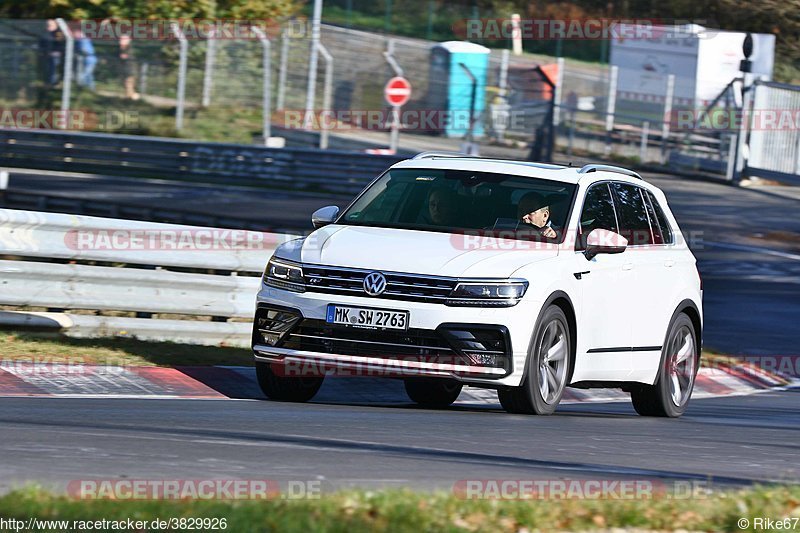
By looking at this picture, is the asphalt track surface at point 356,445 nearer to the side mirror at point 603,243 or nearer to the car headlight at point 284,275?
the car headlight at point 284,275

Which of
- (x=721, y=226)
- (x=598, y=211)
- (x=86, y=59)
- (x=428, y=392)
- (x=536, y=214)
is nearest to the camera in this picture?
(x=536, y=214)

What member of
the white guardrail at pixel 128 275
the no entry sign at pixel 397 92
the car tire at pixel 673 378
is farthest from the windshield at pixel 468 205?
the no entry sign at pixel 397 92

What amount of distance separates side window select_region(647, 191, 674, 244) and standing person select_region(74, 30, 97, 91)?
2457 centimetres

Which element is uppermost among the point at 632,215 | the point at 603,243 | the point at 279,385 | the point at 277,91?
the point at 277,91

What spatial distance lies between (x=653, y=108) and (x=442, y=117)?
6.05m

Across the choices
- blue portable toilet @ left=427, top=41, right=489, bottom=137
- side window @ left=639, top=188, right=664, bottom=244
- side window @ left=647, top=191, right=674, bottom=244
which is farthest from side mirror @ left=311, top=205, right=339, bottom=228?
blue portable toilet @ left=427, top=41, right=489, bottom=137

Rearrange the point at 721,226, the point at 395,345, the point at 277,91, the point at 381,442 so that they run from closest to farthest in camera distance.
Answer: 1. the point at 381,442
2. the point at 395,345
3. the point at 721,226
4. the point at 277,91

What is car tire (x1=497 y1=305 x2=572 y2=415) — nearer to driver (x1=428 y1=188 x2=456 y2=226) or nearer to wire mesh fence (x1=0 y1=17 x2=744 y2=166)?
driver (x1=428 y1=188 x2=456 y2=226)

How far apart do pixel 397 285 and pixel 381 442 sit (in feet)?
4.90

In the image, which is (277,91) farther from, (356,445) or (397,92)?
(356,445)

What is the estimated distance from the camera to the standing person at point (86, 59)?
3388cm

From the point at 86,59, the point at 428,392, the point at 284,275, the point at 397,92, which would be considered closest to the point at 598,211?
the point at 428,392

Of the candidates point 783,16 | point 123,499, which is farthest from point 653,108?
point 123,499

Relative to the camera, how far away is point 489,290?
911 cm
